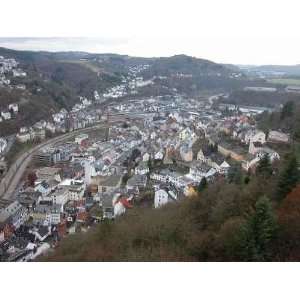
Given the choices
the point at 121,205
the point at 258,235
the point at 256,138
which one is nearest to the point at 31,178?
the point at 121,205

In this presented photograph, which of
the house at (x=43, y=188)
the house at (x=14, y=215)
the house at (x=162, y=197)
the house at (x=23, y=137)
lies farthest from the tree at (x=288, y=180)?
the house at (x=23, y=137)

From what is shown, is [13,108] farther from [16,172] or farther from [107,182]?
[107,182]

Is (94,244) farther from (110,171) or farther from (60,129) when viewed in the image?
(60,129)

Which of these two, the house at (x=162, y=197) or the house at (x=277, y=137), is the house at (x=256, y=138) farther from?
the house at (x=162, y=197)

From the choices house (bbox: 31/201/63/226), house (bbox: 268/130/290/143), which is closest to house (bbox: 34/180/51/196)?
house (bbox: 31/201/63/226)

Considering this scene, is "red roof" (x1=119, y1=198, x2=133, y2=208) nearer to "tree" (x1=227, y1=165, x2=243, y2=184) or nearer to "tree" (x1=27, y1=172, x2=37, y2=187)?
"tree" (x1=227, y1=165, x2=243, y2=184)
